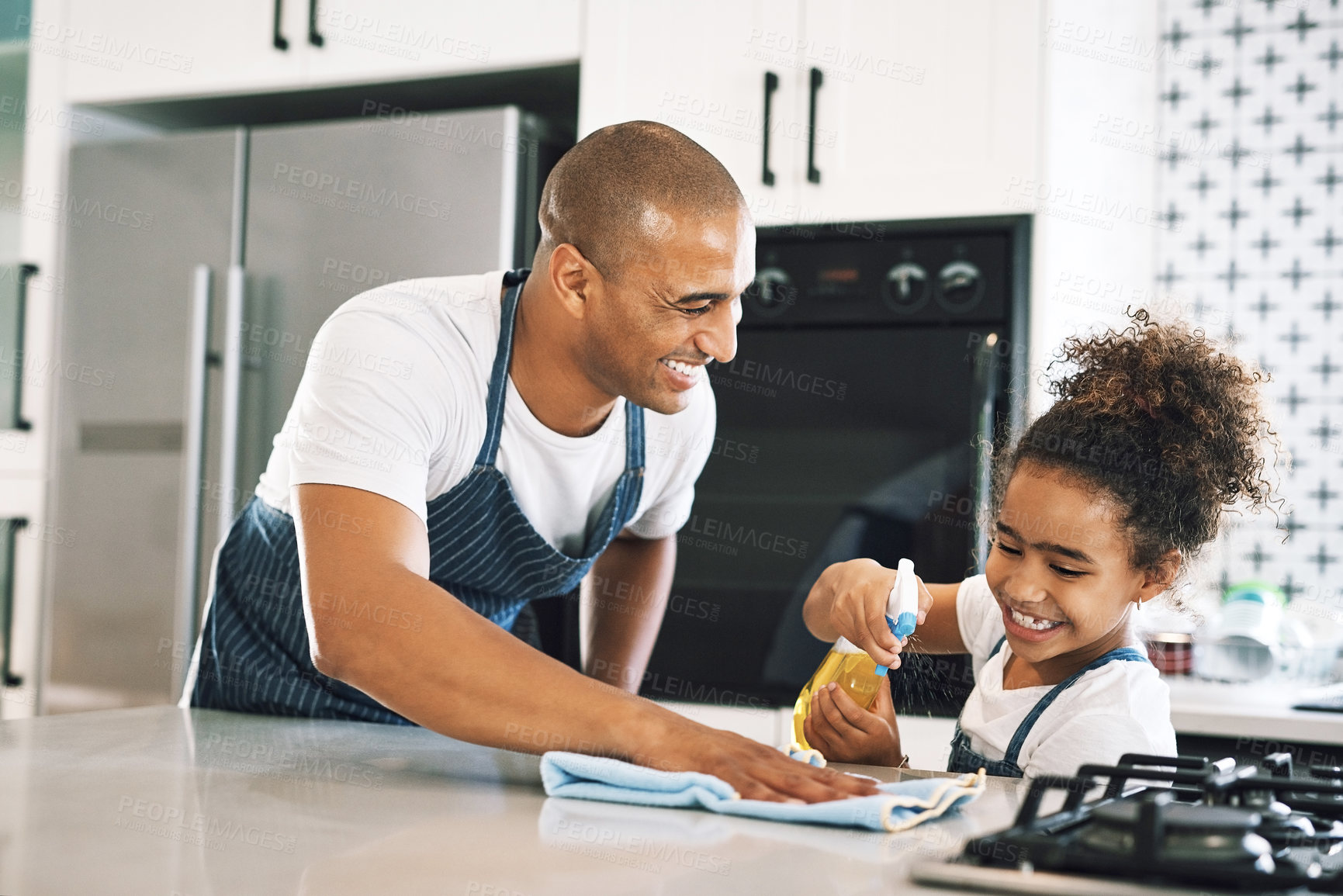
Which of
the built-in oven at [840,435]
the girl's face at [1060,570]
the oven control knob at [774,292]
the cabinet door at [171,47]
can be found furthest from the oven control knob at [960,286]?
the cabinet door at [171,47]

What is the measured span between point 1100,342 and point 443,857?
2.62 feet

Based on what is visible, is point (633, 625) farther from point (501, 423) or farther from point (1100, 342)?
point (1100, 342)

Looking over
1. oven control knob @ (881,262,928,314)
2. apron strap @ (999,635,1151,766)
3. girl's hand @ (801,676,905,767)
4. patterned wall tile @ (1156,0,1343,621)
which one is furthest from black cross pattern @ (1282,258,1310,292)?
girl's hand @ (801,676,905,767)

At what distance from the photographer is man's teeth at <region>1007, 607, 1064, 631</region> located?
3.27ft

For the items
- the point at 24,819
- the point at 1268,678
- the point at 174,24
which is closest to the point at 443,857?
the point at 24,819

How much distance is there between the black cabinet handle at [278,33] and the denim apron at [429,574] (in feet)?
3.77

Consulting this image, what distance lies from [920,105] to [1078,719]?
1.20 meters

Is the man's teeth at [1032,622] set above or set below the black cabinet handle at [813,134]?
below

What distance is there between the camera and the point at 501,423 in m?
1.25

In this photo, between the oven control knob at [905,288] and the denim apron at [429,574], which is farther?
the oven control knob at [905,288]

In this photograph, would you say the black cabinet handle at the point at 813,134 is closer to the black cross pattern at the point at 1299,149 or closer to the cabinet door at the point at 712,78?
the cabinet door at the point at 712,78

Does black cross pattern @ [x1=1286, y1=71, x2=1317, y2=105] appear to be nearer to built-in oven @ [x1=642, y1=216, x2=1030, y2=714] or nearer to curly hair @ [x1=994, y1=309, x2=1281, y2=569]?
built-in oven @ [x1=642, y1=216, x2=1030, y2=714]

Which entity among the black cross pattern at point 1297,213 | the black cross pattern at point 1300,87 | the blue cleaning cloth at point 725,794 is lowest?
the blue cleaning cloth at point 725,794

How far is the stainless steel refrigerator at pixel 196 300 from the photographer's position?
210 cm
